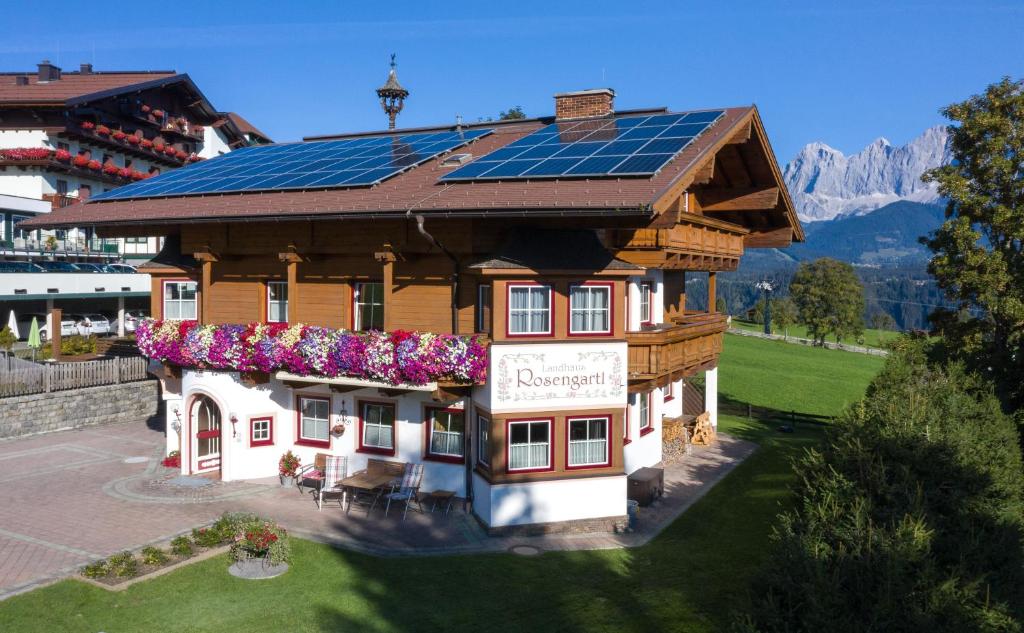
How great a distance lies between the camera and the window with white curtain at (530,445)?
53.1 feet

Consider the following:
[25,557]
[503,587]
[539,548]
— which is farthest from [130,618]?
[539,548]

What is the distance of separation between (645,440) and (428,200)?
919 centimetres

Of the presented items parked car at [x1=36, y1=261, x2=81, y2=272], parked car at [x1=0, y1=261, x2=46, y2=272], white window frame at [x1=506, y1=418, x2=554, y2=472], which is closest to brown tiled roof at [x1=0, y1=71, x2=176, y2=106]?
parked car at [x1=36, y1=261, x2=81, y2=272]

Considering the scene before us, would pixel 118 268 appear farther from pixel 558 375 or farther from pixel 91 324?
pixel 558 375

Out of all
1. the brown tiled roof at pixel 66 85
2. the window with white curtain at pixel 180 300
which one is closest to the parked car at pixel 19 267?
the brown tiled roof at pixel 66 85

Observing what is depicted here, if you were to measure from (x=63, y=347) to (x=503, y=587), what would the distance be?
27.2 metres

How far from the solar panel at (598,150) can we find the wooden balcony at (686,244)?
1.50 m

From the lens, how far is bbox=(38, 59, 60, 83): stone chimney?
49906 millimetres

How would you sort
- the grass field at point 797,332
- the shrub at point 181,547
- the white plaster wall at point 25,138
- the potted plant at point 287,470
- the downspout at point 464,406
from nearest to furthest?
1. the shrub at point 181,547
2. the downspout at point 464,406
3. the potted plant at point 287,470
4. the white plaster wall at point 25,138
5. the grass field at point 797,332

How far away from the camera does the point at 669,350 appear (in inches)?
702

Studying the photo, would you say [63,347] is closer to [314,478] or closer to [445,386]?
[314,478]

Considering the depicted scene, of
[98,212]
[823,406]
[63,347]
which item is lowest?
[823,406]

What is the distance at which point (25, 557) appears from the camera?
14.1 metres

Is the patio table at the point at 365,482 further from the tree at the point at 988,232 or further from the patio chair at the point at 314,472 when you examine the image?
the tree at the point at 988,232
